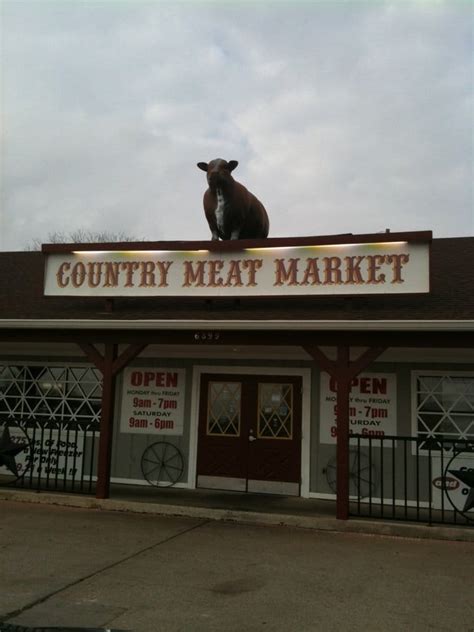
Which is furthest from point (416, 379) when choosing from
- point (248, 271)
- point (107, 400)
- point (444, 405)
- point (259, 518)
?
point (107, 400)

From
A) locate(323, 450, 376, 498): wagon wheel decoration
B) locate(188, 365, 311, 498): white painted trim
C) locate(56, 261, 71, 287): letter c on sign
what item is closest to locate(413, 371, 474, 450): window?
locate(323, 450, 376, 498): wagon wheel decoration

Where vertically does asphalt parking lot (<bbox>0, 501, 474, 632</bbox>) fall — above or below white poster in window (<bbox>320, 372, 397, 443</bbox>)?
below

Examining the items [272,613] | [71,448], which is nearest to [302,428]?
[71,448]

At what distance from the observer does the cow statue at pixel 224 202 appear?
1050 centimetres

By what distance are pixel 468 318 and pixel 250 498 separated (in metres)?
4.27

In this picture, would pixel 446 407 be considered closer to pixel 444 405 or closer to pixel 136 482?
pixel 444 405

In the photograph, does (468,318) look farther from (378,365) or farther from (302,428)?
(302,428)

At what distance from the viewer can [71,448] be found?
10766 millimetres

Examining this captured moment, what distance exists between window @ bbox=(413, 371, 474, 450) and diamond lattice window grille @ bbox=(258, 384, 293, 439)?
6.65 feet

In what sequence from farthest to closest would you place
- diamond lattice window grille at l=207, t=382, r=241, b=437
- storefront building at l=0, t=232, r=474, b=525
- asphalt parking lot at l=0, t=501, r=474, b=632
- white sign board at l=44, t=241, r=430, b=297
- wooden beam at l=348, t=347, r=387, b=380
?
diamond lattice window grille at l=207, t=382, r=241, b=437 → white sign board at l=44, t=241, r=430, b=297 → storefront building at l=0, t=232, r=474, b=525 → wooden beam at l=348, t=347, r=387, b=380 → asphalt parking lot at l=0, t=501, r=474, b=632

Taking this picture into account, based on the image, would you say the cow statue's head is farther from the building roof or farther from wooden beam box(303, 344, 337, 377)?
wooden beam box(303, 344, 337, 377)

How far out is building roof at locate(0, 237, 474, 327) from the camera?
8156mm

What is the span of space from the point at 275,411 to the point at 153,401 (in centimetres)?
219

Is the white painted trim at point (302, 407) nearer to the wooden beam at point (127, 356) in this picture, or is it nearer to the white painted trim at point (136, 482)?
the white painted trim at point (136, 482)
